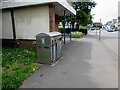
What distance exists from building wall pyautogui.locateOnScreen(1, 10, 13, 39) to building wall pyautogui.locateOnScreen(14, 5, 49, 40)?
548mm

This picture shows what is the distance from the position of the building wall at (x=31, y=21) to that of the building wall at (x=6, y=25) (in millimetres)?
548

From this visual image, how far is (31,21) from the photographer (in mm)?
6980

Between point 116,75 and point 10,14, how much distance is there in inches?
304

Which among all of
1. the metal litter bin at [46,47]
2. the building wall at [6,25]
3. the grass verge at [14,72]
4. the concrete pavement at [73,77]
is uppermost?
the building wall at [6,25]

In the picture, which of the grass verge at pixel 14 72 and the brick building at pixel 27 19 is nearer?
the grass verge at pixel 14 72

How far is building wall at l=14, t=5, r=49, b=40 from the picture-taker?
6625mm

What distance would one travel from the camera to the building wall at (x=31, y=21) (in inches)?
261

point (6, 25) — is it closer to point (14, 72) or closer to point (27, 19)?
point (27, 19)

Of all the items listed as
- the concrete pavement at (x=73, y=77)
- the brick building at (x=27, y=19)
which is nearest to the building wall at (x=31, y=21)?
the brick building at (x=27, y=19)

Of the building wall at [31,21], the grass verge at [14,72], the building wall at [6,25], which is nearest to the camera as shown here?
the grass verge at [14,72]

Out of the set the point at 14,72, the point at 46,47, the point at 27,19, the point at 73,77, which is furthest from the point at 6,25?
the point at 73,77

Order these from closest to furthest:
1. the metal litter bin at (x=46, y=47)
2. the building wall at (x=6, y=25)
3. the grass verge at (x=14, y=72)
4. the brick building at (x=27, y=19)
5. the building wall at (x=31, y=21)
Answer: the grass verge at (x=14, y=72)
the metal litter bin at (x=46, y=47)
the brick building at (x=27, y=19)
the building wall at (x=31, y=21)
the building wall at (x=6, y=25)

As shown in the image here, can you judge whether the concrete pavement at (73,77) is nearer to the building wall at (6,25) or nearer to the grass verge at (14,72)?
the grass verge at (14,72)

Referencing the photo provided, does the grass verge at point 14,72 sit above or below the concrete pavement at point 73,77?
above
